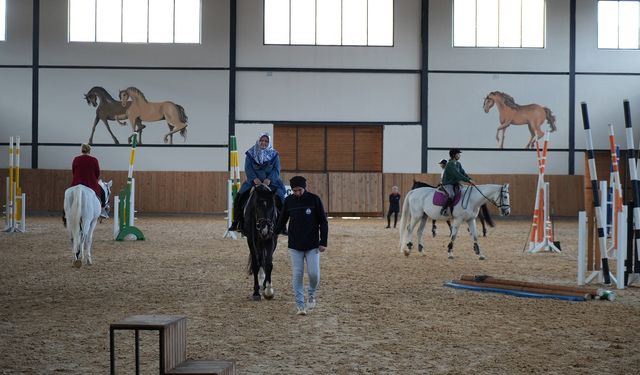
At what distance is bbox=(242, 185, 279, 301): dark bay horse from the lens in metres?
9.91

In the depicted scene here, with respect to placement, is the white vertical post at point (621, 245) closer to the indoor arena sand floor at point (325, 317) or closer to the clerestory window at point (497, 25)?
the indoor arena sand floor at point (325, 317)

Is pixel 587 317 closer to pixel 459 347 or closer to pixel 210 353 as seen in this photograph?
pixel 459 347

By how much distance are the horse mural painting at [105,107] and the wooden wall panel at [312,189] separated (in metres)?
1.82

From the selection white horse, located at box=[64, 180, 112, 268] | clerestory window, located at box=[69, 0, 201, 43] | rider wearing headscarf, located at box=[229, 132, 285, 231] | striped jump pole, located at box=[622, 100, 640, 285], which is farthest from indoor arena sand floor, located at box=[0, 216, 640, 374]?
clerestory window, located at box=[69, 0, 201, 43]

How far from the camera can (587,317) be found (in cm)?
907

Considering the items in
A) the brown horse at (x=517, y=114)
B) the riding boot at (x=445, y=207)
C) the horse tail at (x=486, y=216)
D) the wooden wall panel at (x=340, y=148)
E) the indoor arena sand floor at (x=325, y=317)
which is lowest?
the indoor arena sand floor at (x=325, y=317)

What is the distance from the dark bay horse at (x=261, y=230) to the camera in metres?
9.91

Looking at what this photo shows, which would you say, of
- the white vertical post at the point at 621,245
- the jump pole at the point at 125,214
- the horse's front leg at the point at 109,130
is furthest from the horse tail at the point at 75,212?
the horse's front leg at the point at 109,130

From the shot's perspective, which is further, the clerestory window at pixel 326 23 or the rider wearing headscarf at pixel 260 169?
the clerestory window at pixel 326 23

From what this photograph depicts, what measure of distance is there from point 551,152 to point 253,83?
1140 cm

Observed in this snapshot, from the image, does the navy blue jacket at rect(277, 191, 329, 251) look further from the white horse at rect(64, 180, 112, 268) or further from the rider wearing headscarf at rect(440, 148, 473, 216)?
the rider wearing headscarf at rect(440, 148, 473, 216)

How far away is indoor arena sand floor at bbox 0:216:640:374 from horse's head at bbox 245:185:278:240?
0.87m

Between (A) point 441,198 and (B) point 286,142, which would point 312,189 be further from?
(A) point 441,198

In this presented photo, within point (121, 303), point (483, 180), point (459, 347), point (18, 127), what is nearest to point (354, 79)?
point (483, 180)
